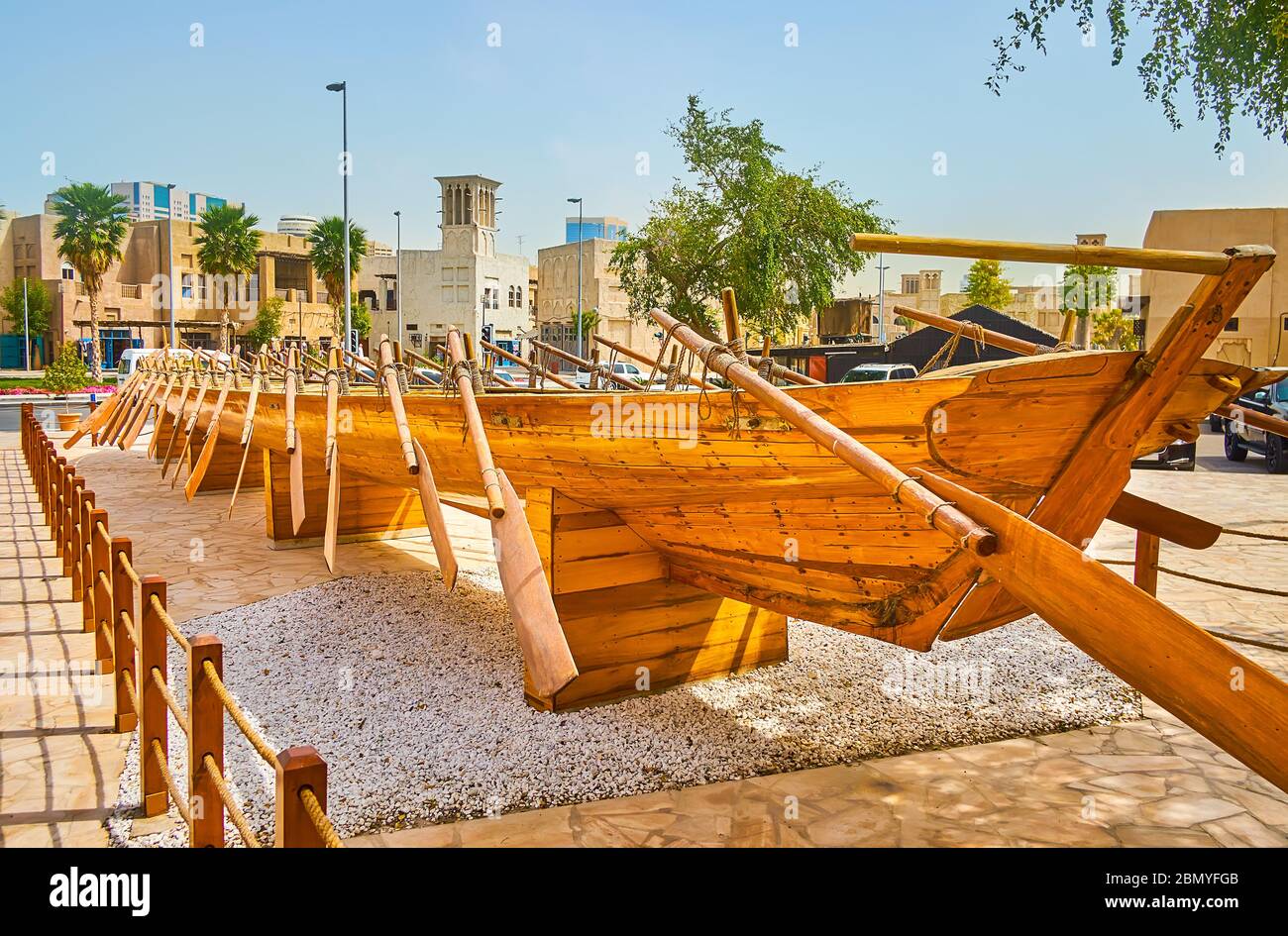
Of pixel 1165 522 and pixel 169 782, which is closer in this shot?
pixel 169 782

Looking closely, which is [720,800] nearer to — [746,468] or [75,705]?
[746,468]


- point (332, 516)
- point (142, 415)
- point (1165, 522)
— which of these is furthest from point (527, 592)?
point (142, 415)

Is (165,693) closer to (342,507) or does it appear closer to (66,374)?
(342,507)

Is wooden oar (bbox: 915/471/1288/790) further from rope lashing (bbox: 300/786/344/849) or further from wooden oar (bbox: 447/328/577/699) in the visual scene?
rope lashing (bbox: 300/786/344/849)

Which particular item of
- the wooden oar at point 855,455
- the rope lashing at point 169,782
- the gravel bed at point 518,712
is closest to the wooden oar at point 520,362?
the gravel bed at point 518,712

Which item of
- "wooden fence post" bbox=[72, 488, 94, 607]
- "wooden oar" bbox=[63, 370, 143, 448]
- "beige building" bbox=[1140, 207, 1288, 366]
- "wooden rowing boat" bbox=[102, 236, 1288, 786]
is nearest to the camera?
"wooden rowing boat" bbox=[102, 236, 1288, 786]

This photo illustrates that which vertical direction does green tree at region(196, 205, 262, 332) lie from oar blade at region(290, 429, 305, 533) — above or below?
above

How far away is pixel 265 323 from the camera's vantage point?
48344 millimetres

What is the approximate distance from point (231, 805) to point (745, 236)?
84.9ft

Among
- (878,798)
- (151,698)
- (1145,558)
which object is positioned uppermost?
(1145,558)

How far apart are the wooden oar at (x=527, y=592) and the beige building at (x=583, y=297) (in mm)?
56965

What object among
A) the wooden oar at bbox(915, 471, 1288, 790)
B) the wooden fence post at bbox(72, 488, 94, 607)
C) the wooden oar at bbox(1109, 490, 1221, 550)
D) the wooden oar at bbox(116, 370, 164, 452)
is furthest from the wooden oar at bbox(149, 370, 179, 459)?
the wooden oar at bbox(915, 471, 1288, 790)

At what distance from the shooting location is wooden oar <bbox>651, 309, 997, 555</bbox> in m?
2.70

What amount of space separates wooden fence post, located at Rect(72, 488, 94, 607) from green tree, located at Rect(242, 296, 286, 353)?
4377 centimetres
